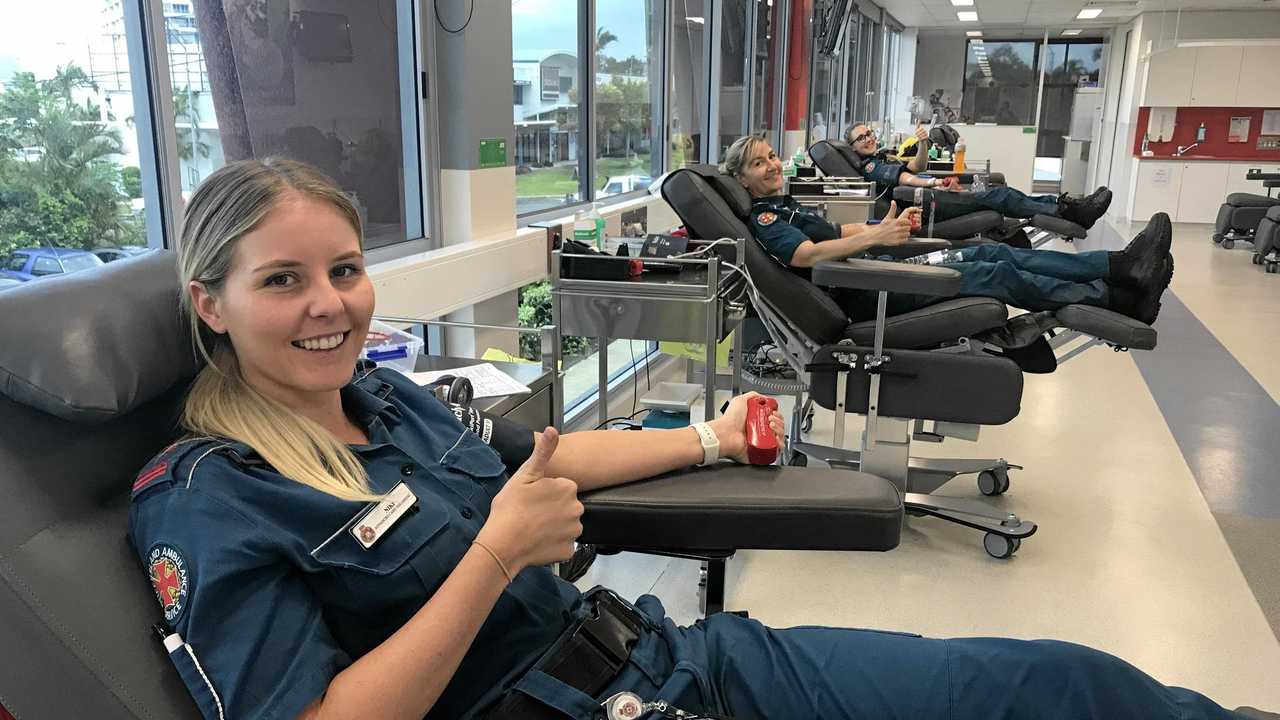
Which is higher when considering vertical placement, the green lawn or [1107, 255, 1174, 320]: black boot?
the green lawn

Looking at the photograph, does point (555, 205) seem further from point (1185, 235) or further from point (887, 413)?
point (1185, 235)

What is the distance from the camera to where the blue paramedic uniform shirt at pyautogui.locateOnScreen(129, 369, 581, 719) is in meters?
0.83

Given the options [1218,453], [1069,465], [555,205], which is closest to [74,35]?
[555,205]

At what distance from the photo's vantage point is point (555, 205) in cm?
395

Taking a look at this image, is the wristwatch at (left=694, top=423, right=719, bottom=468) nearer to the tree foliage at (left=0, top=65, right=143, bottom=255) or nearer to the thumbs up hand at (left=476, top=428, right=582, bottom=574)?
the thumbs up hand at (left=476, top=428, right=582, bottom=574)

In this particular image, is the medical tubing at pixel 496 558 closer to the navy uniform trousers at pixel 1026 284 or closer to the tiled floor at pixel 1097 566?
the tiled floor at pixel 1097 566

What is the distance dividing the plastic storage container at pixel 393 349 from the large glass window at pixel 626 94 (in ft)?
8.37

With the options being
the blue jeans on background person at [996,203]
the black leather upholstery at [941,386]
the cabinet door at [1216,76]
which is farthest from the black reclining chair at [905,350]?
the cabinet door at [1216,76]

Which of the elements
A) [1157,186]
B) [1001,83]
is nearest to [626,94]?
[1157,186]

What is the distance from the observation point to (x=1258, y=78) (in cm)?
1001

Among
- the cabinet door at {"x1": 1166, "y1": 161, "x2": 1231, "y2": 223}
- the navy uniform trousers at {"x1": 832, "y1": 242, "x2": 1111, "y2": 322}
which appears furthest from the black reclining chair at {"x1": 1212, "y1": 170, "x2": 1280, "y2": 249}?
the navy uniform trousers at {"x1": 832, "y1": 242, "x2": 1111, "y2": 322}

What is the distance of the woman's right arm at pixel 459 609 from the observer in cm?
85

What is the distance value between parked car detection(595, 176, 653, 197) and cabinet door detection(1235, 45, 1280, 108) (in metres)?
8.26

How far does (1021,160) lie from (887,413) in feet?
35.8
